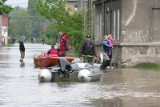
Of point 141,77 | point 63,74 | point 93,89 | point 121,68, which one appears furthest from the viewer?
point 121,68

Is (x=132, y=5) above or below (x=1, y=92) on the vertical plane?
above

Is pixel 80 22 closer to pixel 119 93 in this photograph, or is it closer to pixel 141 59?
pixel 141 59

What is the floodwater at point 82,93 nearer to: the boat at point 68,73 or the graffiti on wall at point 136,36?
the boat at point 68,73

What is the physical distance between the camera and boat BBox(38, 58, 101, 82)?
2159 cm

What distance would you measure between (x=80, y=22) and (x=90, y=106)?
38.5m

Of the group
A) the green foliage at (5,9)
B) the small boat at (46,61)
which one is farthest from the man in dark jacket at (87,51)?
the green foliage at (5,9)

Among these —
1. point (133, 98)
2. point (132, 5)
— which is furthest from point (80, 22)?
point (133, 98)

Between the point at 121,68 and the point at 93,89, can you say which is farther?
the point at 121,68

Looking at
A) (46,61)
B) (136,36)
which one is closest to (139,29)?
(136,36)

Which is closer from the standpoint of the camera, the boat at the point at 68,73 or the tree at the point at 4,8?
the boat at the point at 68,73

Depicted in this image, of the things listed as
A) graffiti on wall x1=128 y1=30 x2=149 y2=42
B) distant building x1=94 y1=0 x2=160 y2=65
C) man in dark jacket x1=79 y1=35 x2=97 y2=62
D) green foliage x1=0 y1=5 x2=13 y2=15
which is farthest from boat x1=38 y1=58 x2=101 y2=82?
green foliage x1=0 y1=5 x2=13 y2=15

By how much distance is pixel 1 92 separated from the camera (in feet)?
58.7

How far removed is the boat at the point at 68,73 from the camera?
70.8 ft

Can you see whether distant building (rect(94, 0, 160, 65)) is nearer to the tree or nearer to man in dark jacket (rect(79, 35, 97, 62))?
man in dark jacket (rect(79, 35, 97, 62))
